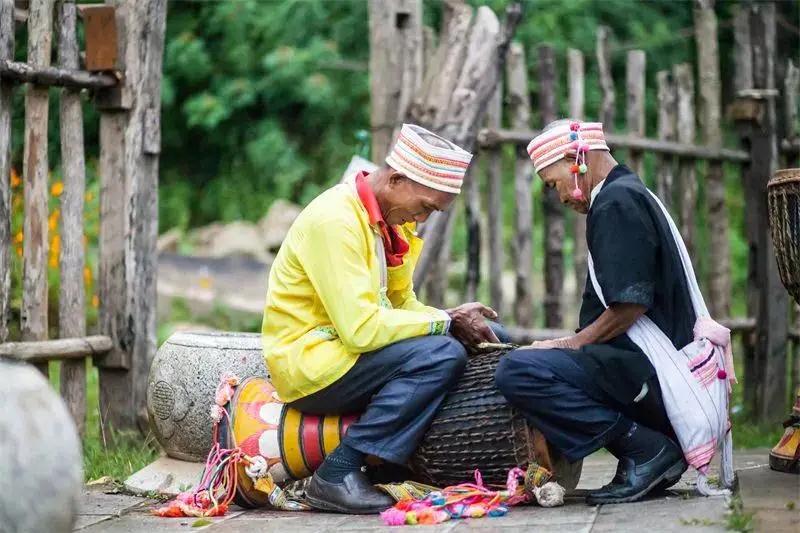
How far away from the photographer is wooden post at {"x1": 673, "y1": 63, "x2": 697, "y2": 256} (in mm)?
8086

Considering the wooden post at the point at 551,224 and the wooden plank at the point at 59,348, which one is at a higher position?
the wooden post at the point at 551,224

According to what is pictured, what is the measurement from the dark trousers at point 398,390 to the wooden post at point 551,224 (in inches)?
119

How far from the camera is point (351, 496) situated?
4652mm

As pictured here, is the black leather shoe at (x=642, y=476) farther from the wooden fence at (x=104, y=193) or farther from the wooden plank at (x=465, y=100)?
the wooden fence at (x=104, y=193)

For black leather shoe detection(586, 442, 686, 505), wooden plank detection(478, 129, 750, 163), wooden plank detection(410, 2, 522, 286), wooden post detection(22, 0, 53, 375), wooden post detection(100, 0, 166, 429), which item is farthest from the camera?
wooden plank detection(478, 129, 750, 163)

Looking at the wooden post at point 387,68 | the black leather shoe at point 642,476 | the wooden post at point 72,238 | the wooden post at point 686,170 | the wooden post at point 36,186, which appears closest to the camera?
the black leather shoe at point 642,476

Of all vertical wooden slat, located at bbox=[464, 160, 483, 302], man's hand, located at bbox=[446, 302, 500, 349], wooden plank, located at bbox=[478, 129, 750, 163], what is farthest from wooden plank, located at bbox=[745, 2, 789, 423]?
man's hand, located at bbox=[446, 302, 500, 349]

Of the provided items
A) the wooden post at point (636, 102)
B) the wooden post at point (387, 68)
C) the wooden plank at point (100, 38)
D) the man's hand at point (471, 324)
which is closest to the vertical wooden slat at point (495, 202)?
the wooden post at point (387, 68)

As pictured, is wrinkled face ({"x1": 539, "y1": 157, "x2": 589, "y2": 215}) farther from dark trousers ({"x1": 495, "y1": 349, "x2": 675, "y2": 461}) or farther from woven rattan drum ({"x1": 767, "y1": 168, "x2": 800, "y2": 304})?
woven rattan drum ({"x1": 767, "y1": 168, "x2": 800, "y2": 304})

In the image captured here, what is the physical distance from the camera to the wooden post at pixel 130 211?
6.26 m

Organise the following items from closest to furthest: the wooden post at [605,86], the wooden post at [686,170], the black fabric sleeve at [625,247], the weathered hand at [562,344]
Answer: the black fabric sleeve at [625,247] → the weathered hand at [562,344] → the wooden post at [605,86] → the wooden post at [686,170]

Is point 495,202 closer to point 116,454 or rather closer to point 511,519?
point 116,454

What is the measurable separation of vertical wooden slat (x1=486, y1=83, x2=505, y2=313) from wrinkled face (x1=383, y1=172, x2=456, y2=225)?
269cm

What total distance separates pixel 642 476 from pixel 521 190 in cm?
329
